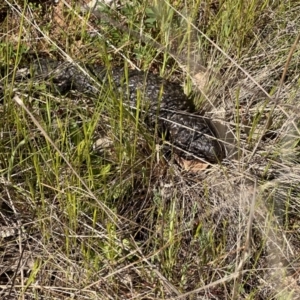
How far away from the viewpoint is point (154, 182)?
247 centimetres

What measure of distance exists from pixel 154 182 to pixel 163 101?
476mm

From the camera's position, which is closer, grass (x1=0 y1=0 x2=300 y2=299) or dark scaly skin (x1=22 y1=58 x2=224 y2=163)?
grass (x1=0 y1=0 x2=300 y2=299)

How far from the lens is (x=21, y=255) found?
2021 mm

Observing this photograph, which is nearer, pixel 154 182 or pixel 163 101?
pixel 154 182

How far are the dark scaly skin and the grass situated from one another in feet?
0.19

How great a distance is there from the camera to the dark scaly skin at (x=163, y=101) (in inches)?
103

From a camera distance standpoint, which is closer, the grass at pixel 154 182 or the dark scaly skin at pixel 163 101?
the grass at pixel 154 182

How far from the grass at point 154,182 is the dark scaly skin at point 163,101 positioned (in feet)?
0.19

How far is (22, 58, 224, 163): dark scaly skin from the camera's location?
2.62 metres

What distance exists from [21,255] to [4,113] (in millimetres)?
649

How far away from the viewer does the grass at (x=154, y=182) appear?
7.03ft

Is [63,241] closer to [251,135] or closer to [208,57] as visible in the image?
[251,135]

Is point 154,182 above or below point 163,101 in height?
below

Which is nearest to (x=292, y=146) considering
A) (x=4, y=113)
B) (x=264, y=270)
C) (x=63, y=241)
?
(x=264, y=270)
